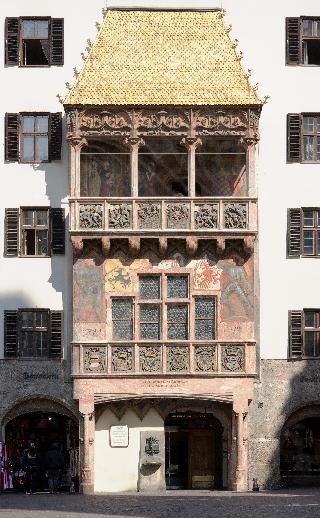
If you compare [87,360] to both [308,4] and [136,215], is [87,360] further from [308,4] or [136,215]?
[308,4]

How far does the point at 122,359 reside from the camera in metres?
49.4

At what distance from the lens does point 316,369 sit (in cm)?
5066

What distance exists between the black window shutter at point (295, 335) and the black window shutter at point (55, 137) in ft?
29.8

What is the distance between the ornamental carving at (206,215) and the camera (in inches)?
1943

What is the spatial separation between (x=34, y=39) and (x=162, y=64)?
4360mm

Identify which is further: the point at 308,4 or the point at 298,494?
the point at 308,4

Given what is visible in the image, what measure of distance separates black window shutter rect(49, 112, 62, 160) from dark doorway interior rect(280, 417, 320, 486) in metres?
11.6

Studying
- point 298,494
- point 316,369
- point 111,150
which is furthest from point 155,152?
point 298,494

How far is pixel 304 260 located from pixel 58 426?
9.59 m

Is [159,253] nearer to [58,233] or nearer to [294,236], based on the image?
[58,233]

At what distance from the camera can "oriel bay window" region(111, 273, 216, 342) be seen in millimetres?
49719

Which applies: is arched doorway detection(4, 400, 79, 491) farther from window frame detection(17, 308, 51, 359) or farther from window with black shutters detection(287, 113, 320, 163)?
window with black shutters detection(287, 113, 320, 163)

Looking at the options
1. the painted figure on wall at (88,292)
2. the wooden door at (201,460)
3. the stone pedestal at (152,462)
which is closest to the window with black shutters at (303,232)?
the painted figure on wall at (88,292)

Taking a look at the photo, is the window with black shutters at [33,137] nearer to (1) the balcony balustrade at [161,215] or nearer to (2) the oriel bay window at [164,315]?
(1) the balcony balustrade at [161,215]
